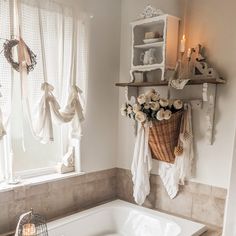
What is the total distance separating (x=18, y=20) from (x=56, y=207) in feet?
4.84

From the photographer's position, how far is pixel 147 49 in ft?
7.70

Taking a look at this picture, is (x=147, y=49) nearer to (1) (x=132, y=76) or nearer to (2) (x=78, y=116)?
(1) (x=132, y=76)

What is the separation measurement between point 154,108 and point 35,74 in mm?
922

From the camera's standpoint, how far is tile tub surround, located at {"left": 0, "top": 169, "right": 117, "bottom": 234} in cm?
191

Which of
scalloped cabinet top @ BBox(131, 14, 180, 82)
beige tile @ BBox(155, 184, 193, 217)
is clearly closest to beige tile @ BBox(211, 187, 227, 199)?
beige tile @ BBox(155, 184, 193, 217)

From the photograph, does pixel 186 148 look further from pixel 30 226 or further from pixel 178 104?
pixel 30 226

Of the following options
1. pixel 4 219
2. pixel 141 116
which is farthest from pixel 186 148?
pixel 4 219

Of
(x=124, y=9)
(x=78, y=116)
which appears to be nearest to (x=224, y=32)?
(x=124, y=9)

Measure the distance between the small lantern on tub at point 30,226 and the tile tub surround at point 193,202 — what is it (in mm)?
1062

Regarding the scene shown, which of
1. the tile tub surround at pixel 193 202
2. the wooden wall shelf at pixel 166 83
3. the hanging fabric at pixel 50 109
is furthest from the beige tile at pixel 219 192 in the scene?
the hanging fabric at pixel 50 109

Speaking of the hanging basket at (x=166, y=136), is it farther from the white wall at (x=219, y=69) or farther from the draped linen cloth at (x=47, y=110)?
the draped linen cloth at (x=47, y=110)

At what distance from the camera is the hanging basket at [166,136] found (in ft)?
6.87

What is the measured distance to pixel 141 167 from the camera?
2.32 metres

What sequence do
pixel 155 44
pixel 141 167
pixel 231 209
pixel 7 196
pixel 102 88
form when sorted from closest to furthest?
1. pixel 231 209
2. pixel 7 196
3. pixel 155 44
4. pixel 141 167
5. pixel 102 88
